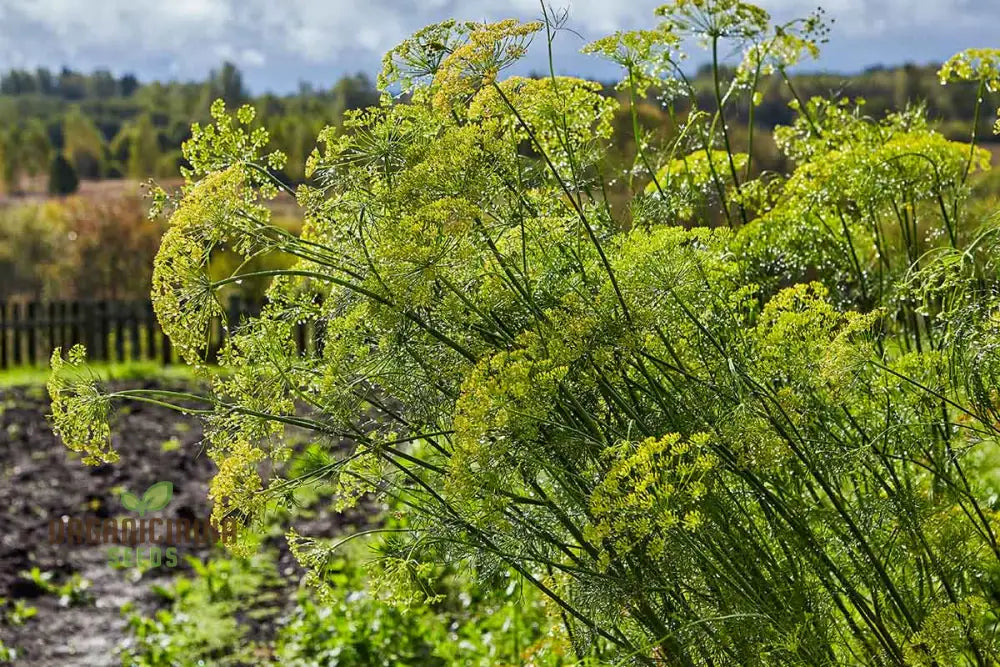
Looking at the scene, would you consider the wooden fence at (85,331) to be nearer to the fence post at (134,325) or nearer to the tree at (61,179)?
the fence post at (134,325)

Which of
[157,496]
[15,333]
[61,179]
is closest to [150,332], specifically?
[15,333]

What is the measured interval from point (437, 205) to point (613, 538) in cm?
64

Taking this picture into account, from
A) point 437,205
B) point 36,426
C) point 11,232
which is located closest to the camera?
point 437,205

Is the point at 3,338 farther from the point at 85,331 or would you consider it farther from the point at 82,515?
the point at 82,515

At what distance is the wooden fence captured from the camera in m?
13.9

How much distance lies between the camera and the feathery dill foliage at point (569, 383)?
5.91ft

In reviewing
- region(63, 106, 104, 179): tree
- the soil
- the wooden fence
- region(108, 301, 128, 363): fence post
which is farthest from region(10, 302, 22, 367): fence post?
region(63, 106, 104, 179): tree

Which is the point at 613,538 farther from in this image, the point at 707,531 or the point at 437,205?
the point at 437,205

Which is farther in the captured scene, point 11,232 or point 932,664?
point 11,232

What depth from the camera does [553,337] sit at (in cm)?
176

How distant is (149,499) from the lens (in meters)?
6.77

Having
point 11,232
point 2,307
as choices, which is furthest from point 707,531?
point 11,232

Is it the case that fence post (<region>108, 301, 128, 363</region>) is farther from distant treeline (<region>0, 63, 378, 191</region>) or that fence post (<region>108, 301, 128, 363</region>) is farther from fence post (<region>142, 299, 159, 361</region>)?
distant treeline (<region>0, 63, 378, 191</region>)

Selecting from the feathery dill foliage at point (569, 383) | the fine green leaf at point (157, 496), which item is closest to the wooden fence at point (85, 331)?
the fine green leaf at point (157, 496)
